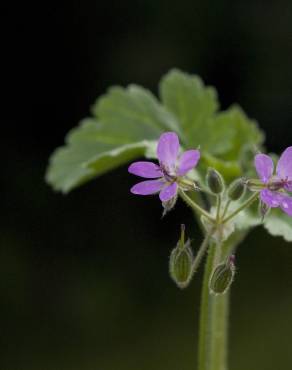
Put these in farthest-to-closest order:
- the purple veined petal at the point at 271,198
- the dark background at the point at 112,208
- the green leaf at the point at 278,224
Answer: the dark background at the point at 112,208 < the green leaf at the point at 278,224 < the purple veined petal at the point at 271,198

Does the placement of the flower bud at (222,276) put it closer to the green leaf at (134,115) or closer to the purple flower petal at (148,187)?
the purple flower petal at (148,187)

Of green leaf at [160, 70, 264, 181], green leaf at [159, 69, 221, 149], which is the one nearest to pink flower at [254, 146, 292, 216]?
green leaf at [160, 70, 264, 181]

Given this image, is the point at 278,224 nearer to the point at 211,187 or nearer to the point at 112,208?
the point at 211,187

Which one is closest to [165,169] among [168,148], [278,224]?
[168,148]

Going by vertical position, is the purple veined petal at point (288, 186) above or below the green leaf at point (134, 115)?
below

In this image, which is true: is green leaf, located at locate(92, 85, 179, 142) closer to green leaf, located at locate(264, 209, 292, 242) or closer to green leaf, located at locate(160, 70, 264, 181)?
green leaf, located at locate(160, 70, 264, 181)

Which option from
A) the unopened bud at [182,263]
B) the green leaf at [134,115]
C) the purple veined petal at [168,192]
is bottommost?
the unopened bud at [182,263]

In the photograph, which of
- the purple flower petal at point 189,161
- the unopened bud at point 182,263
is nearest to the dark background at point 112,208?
the unopened bud at point 182,263
